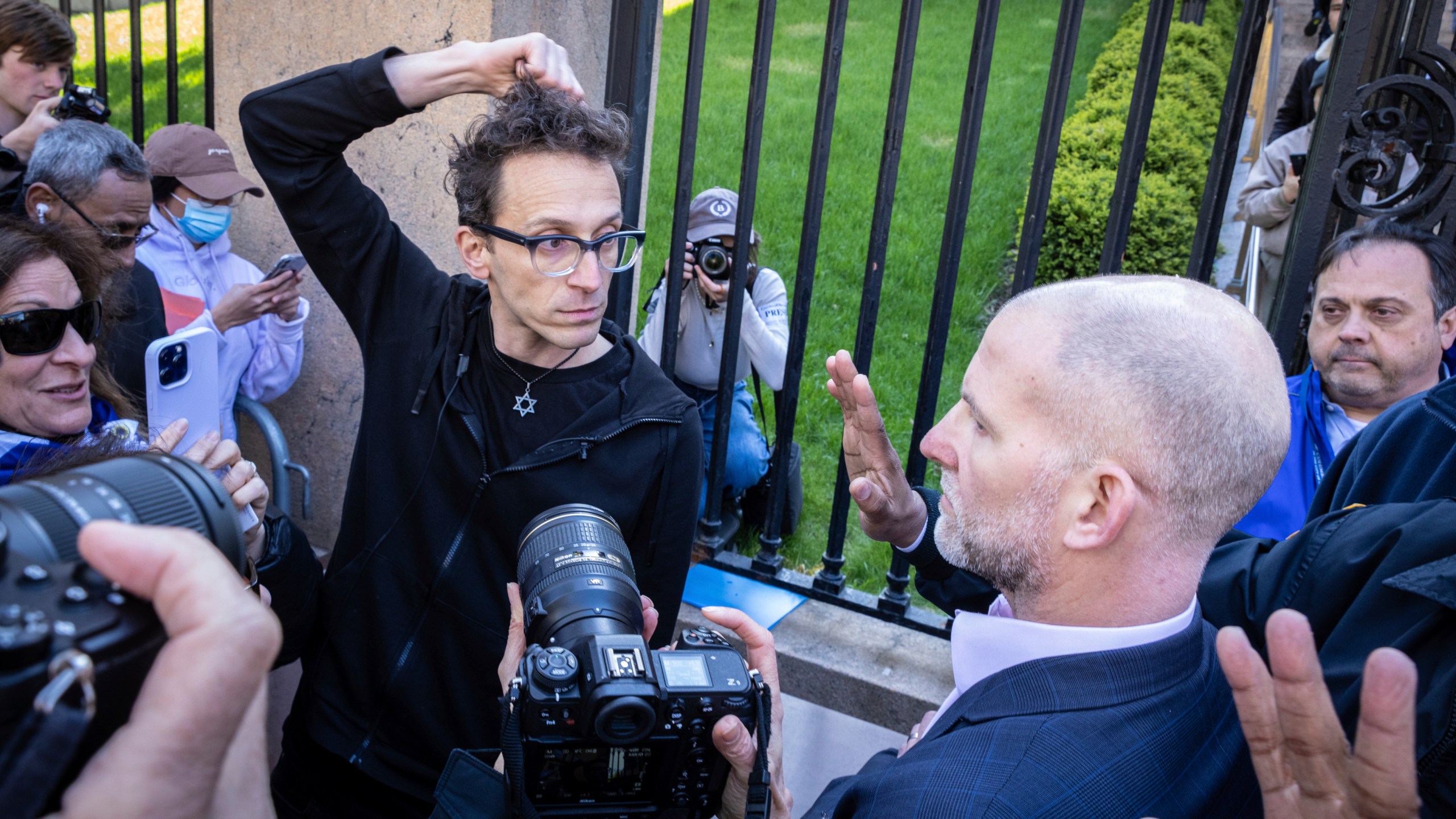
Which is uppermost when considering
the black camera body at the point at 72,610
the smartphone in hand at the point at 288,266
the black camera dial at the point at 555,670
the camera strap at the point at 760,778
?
the black camera body at the point at 72,610

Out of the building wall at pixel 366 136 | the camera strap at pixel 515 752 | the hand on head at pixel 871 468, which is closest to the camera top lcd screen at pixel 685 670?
the camera strap at pixel 515 752

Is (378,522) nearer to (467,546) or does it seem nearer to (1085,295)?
(467,546)

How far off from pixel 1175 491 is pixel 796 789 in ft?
7.00

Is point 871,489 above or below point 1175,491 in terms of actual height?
below

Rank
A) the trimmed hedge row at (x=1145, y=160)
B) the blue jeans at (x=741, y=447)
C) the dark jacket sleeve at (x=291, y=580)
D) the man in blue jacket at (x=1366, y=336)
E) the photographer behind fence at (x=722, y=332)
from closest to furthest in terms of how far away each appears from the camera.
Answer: the dark jacket sleeve at (x=291, y=580), the man in blue jacket at (x=1366, y=336), the photographer behind fence at (x=722, y=332), the blue jeans at (x=741, y=447), the trimmed hedge row at (x=1145, y=160)

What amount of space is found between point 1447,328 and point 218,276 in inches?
165

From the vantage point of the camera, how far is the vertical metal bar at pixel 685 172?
8.79ft

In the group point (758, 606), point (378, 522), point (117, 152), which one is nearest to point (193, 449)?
point (378, 522)

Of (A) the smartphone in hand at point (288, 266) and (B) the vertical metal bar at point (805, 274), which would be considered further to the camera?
(A) the smartphone in hand at point (288, 266)

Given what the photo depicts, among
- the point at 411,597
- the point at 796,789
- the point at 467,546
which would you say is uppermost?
the point at 467,546

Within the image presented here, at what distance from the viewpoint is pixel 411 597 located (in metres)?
2.19

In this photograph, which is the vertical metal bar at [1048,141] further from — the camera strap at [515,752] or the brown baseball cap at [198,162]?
the brown baseball cap at [198,162]

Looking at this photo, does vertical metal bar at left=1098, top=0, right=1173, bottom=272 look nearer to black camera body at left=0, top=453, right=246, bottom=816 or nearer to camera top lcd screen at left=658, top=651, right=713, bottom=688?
camera top lcd screen at left=658, top=651, right=713, bottom=688

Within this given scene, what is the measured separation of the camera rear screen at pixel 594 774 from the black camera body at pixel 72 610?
25.7 inches
